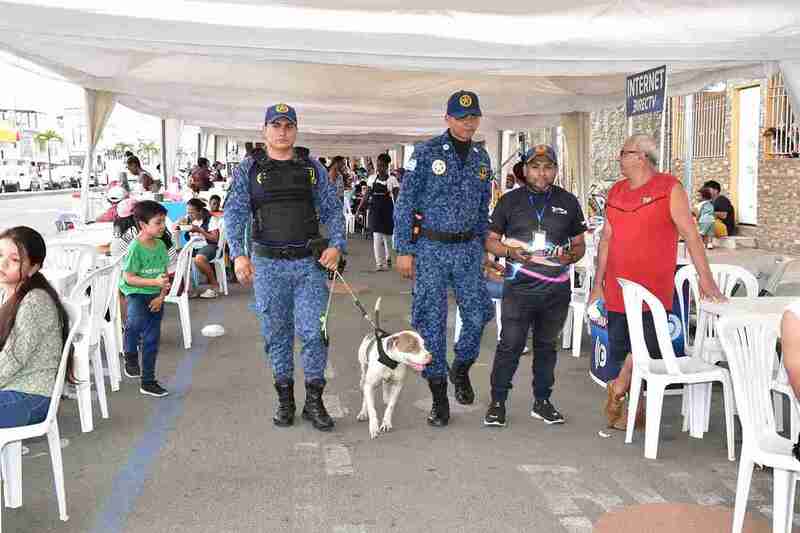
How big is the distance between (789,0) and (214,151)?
29.3 m

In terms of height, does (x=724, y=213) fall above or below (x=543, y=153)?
below

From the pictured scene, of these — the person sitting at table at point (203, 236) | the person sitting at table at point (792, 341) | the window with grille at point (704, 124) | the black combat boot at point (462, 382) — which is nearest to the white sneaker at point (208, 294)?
the person sitting at table at point (203, 236)

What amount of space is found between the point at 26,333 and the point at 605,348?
4.16 m

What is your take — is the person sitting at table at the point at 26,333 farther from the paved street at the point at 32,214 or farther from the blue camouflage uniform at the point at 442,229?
the paved street at the point at 32,214

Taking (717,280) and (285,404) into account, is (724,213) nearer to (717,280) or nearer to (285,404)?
(717,280)

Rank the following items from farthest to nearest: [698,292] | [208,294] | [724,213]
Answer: [724,213] → [208,294] → [698,292]

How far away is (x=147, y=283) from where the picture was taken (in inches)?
260

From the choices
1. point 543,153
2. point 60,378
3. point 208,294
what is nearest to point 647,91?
point 543,153

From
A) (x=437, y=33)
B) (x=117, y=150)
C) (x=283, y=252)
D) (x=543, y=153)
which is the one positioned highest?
(x=117, y=150)

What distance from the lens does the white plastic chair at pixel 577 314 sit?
8305 mm

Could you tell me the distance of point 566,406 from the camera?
21.5ft

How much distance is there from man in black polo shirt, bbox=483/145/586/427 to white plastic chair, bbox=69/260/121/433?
8.72 feet

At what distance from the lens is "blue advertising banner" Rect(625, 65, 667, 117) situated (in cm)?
792

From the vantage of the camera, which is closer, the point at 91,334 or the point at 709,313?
the point at 709,313
